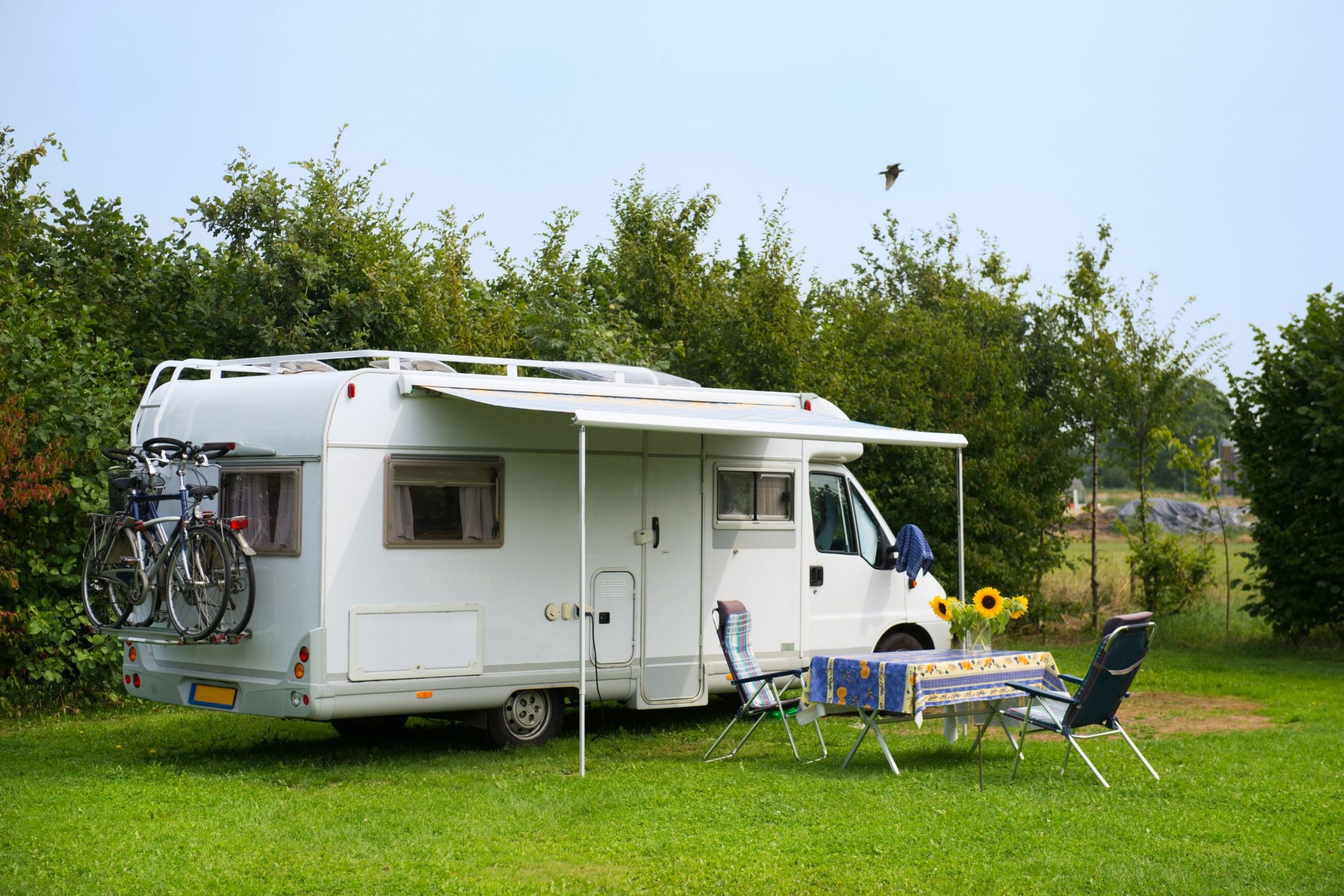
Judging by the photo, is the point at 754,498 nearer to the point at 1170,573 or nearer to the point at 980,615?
the point at 980,615

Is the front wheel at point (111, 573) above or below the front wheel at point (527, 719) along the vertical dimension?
above

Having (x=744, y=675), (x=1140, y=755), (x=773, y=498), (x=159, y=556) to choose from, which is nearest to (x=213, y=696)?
(x=159, y=556)

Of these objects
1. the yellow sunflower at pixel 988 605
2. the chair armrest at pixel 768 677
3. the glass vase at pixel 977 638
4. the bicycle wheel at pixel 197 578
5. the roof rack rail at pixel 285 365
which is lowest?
the chair armrest at pixel 768 677

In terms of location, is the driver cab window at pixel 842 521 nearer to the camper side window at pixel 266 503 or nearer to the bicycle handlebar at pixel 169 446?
the camper side window at pixel 266 503

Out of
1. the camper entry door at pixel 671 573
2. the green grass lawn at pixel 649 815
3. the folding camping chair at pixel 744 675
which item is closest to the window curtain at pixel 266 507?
the green grass lawn at pixel 649 815

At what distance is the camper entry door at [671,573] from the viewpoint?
368 inches

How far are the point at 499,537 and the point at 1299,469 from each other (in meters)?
9.91

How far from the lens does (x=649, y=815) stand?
684cm

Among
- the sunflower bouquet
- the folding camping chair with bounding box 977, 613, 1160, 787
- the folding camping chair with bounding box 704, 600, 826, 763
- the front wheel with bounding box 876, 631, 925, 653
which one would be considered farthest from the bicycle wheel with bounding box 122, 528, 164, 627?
the front wheel with bounding box 876, 631, 925, 653

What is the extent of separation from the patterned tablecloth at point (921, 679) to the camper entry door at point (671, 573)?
1.23 meters

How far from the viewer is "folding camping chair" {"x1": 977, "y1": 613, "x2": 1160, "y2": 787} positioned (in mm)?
7473

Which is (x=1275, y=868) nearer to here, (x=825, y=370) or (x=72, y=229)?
(x=825, y=370)

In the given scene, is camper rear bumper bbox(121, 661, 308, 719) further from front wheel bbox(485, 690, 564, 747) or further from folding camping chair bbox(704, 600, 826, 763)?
folding camping chair bbox(704, 600, 826, 763)

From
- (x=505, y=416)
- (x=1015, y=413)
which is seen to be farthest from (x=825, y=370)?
(x=505, y=416)
